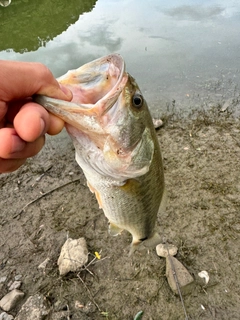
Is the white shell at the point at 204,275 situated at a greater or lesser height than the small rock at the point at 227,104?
greater

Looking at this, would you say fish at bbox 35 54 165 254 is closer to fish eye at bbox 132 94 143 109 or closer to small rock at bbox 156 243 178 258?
fish eye at bbox 132 94 143 109

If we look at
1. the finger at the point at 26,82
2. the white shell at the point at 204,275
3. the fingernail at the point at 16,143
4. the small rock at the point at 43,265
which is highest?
the finger at the point at 26,82

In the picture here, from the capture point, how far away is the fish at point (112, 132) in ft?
4.71

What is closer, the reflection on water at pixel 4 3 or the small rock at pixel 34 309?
the small rock at pixel 34 309

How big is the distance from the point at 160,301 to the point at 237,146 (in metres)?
2.65

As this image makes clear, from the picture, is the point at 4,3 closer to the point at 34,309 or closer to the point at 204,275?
the point at 34,309

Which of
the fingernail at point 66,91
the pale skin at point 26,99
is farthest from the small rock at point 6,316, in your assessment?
the fingernail at point 66,91

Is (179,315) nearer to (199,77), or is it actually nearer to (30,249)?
(30,249)

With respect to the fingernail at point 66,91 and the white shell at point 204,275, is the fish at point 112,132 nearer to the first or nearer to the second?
the fingernail at point 66,91

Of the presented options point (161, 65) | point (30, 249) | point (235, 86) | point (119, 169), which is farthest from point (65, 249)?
point (161, 65)

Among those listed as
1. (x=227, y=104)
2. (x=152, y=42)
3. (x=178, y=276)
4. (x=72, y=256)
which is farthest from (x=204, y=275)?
(x=152, y=42)

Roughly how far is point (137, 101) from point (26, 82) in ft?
1.79

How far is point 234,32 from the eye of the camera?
8164mm

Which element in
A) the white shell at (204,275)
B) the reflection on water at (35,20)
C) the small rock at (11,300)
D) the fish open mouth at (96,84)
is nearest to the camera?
the fish open mouth at (96,84)
